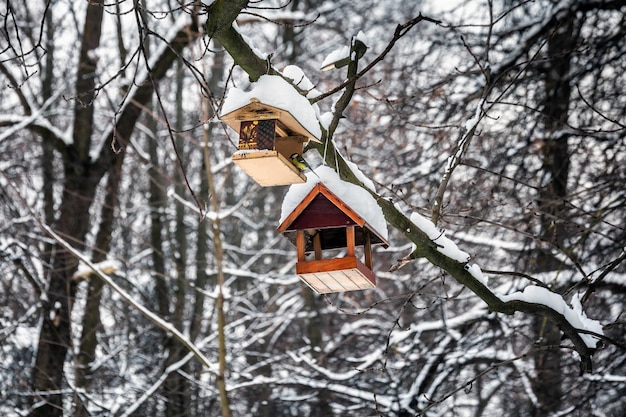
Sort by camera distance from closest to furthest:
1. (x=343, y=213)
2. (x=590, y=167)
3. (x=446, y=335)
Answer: (x=343, y=213) → (x=446, y=335) → (x=590, y=167)

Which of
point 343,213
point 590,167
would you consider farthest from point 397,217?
point 590,167

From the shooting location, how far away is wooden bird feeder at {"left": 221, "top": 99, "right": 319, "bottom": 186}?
2863mm

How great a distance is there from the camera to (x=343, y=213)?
10.3 ft

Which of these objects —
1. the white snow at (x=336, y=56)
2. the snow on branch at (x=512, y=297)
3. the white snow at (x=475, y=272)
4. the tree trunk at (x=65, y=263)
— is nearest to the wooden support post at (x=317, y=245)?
the snow on branch at (x=512, y=297)

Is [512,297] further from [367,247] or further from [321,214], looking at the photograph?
[321,214]

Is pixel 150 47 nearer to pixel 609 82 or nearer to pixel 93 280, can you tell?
pixel 93 280

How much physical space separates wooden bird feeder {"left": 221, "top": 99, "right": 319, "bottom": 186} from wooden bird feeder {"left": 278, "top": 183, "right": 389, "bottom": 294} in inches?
8.0

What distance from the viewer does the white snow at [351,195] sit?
10.2 feet

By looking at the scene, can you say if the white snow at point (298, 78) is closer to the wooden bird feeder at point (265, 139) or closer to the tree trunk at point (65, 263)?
the wooden bird feeder at point (265, 139)

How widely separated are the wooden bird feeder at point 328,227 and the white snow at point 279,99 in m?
0.34

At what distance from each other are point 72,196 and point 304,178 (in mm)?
4941

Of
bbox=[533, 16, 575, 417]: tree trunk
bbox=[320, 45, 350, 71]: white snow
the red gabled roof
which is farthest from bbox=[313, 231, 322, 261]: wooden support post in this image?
bbox=[533, 16, 575, 417]: tree trunk

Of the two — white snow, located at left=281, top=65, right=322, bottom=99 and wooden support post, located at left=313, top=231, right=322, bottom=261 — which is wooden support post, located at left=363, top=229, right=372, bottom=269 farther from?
white snow, located at left=281, top=65, right=322, bottom=99

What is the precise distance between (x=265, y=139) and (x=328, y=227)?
20.1 inches
